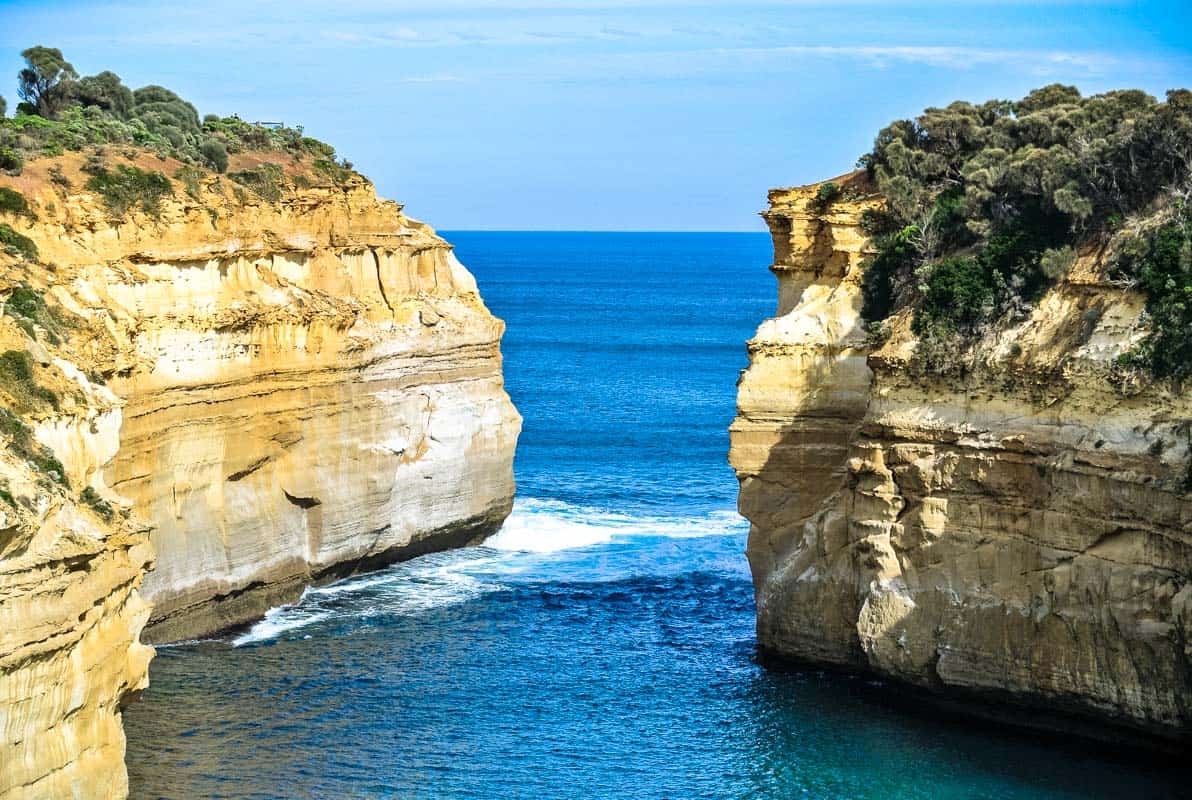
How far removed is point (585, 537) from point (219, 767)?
20.8m

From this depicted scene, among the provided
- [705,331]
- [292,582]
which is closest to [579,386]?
[705,331]

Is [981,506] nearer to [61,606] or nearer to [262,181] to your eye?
[61,606]

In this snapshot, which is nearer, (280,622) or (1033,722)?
(1033,722)

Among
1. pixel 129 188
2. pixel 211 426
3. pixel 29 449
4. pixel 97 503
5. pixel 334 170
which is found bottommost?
pixel 211 426

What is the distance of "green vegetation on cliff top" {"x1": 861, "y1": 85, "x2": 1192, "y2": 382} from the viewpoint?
1268 inches

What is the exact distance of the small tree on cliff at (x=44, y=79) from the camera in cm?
5350

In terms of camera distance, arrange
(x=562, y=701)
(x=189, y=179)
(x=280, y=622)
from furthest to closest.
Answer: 1. (x=189, y=179)
2. (x=280, y=622)
3. (x=562, y=701)

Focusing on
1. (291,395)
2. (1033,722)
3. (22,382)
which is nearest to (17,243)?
(291,395)

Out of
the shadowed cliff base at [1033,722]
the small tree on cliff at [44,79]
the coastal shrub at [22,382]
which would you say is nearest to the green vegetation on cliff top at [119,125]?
the small tree on cliff at [44,79]

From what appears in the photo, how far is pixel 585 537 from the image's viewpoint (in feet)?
168

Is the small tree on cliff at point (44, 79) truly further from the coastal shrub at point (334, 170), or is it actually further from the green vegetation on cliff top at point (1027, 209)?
the green vegetation on cliff top at point (1027, 209)

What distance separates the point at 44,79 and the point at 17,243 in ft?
61.9

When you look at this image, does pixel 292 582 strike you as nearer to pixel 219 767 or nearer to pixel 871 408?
pixel 219 767

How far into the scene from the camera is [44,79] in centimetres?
5372
